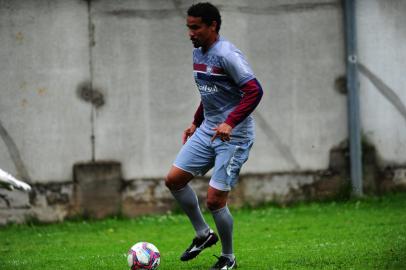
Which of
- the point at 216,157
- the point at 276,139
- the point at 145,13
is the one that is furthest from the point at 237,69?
the point at 276,139

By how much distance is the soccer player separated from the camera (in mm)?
7668

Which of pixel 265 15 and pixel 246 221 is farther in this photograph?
pixel 265 15

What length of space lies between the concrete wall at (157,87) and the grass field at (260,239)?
58 cm

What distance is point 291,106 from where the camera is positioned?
514 inches

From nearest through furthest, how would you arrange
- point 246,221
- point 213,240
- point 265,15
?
point 213,240
point 246,221
point 265,15

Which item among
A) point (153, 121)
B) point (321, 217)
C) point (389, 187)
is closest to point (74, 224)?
point (153, 121)

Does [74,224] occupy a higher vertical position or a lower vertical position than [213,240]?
lower

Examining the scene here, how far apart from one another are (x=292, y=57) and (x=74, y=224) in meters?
3.85

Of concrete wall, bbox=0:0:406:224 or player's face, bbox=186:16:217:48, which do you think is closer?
player's face, bbox=186:16:217:48

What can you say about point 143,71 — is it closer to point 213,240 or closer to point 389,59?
point 389,59

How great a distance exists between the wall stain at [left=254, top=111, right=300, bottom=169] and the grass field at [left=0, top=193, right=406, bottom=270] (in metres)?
0.69

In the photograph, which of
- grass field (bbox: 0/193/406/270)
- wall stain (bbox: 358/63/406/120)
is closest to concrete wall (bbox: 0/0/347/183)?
wall stain (bbox: 358/63/406/120)

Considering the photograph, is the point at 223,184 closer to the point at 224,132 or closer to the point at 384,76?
the point at 224,132

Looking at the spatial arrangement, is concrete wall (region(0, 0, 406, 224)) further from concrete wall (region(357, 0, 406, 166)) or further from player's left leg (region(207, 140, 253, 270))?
player's left leg (region(207, 140, 253, 270))
